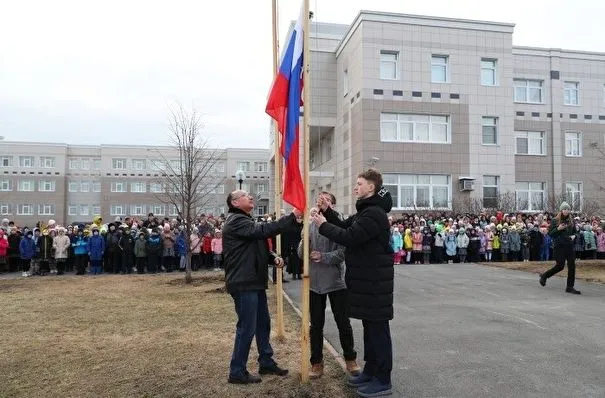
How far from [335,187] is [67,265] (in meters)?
20.1

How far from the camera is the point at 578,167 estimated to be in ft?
118

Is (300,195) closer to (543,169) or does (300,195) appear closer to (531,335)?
(531,335)

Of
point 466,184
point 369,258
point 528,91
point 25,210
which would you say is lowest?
point 369,258

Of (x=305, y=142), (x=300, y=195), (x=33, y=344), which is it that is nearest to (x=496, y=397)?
(x=300, y=195)

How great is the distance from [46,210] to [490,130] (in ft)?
188

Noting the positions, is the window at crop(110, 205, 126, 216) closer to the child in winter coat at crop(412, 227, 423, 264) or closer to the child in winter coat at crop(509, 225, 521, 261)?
the child in winter coat at crop(412, 227, 423, 264)

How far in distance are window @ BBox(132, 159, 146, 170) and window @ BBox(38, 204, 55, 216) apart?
11733 mm

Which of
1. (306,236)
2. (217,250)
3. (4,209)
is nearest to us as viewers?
(306,236)

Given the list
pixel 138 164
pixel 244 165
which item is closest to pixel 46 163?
pixel 138 164

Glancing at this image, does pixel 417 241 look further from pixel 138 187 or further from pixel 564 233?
pixel 138 187

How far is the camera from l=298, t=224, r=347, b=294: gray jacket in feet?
18.6

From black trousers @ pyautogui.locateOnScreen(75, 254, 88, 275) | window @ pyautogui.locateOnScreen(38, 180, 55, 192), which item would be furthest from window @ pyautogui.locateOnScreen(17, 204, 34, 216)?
black trousers @ pyautogui.locateOnScreen(75, 254, 88, 275)

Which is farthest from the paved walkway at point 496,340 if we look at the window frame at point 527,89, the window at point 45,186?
the window at point 45,186

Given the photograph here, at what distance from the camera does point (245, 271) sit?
5.55 metres
